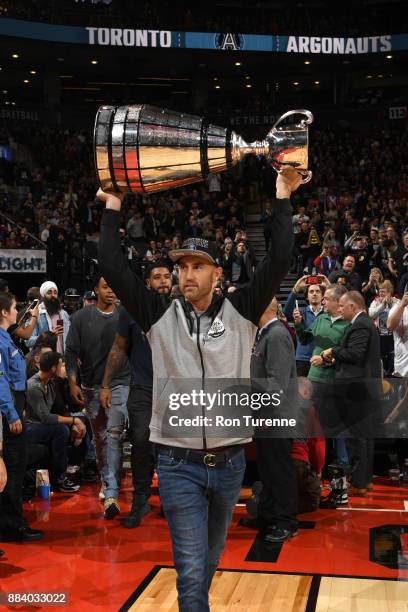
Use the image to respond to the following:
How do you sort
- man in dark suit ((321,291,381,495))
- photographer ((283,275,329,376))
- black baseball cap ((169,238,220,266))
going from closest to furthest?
black baseball cap ((169,238,220,266))
man in dark suit ((321,291,381,495))
photographer ((283,275,329,376))

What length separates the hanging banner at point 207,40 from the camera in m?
24.8

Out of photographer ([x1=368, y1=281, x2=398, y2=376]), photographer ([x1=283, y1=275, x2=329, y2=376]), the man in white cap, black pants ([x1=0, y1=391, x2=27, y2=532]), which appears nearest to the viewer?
black pants ([x1=0, y1=391, x2=27, y2=532])

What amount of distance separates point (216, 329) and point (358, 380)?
3.86 m

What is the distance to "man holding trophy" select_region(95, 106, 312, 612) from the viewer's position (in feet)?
8.73

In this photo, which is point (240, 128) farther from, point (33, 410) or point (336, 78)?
point (33, 410)

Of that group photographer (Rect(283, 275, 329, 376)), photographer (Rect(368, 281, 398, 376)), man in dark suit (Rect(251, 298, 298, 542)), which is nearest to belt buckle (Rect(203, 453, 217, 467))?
man in dark suit (Rect(251, 298, 298, 542))

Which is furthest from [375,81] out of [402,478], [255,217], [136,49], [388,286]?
[402,478]

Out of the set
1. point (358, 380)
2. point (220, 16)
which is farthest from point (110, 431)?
point (220, 16)

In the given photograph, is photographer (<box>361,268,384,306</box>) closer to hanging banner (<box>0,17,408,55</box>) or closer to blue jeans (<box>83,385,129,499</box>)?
blue jeans (<box>83,385,129,499</box>)

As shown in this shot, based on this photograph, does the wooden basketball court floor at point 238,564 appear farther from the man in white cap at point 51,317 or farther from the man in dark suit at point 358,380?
the man in white cap at point 51,317

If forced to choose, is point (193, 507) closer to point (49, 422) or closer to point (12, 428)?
point (12, 428)

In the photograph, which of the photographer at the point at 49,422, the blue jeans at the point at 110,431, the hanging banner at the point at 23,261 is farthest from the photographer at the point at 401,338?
the hanging banner at the point at 23,261

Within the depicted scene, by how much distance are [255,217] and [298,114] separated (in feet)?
61.6

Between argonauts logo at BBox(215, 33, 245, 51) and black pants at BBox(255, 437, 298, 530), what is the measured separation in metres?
21.8
